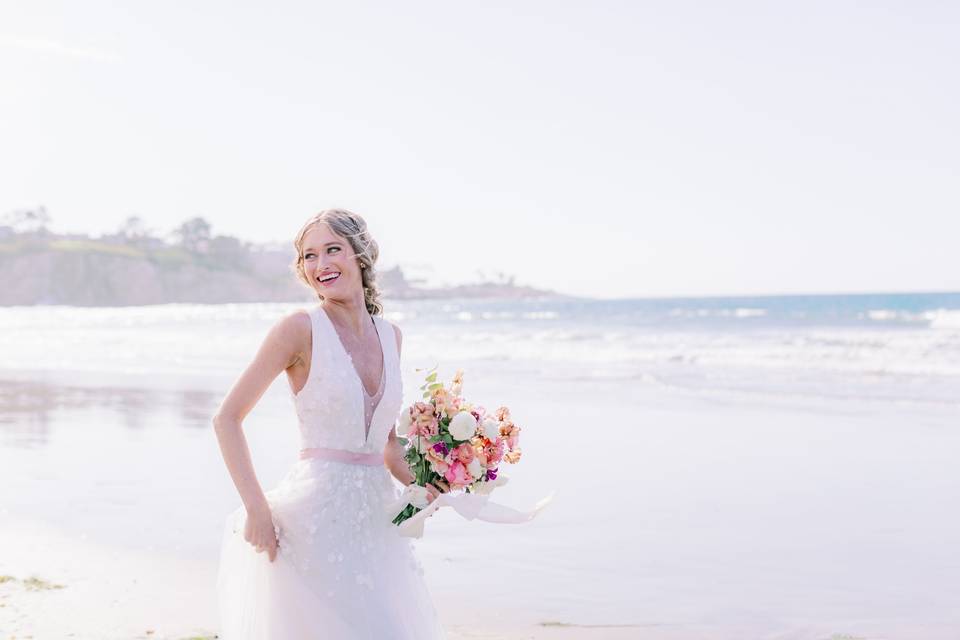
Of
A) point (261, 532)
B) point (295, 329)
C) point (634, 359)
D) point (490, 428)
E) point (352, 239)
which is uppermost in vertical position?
point (352, 239)

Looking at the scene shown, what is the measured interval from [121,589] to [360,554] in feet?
11.7

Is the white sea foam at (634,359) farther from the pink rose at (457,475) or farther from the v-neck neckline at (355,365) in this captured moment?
the pink rose at (457,475)

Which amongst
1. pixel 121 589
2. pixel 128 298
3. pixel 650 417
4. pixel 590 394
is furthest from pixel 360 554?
pixel 128 298

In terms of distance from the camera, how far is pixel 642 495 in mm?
8867

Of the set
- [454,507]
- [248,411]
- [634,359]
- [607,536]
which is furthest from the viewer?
[634,359]

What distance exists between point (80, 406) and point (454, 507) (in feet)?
45.0

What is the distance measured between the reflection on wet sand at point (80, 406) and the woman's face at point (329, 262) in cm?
954

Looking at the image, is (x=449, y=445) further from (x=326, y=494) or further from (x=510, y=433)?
(x=326, y=494)

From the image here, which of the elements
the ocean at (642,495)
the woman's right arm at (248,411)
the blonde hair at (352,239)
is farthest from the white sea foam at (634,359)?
the woman's right arm at (248,411)

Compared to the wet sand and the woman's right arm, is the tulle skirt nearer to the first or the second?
the woman's right arm

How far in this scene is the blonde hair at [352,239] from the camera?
3268mm

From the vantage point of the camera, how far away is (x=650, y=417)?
14070 mm

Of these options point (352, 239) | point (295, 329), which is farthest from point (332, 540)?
point (352, 239)

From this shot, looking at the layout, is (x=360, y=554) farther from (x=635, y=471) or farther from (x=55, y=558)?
(x=635, y=471)
